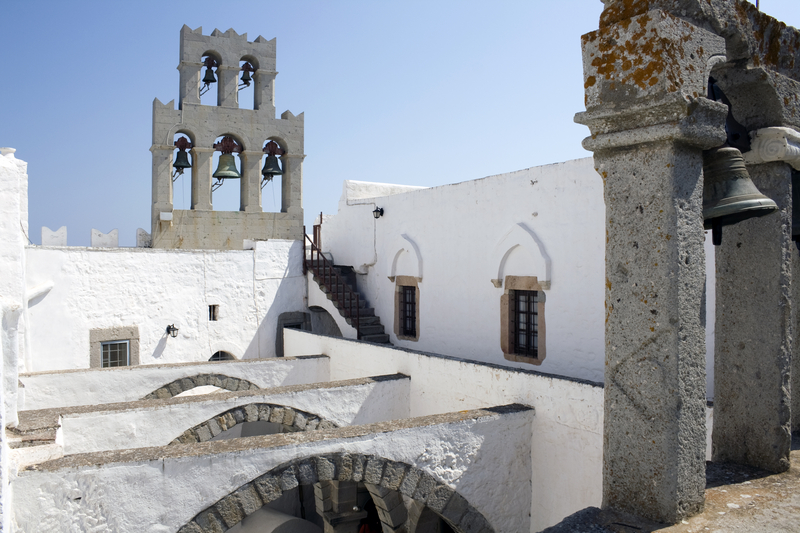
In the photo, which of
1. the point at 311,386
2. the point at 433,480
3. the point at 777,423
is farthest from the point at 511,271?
the point at 777,423

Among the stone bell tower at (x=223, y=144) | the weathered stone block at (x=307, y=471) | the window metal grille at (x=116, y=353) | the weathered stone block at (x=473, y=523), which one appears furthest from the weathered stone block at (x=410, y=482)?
the stone bell tower at (x=223, y=144)

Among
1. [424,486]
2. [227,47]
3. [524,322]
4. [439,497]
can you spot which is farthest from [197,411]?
[227,47]

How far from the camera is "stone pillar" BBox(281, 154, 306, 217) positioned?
11750mm

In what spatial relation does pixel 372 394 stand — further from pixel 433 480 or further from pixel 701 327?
pixel 701 327

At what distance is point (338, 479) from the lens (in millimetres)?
4500

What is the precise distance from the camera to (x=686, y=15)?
214 cm

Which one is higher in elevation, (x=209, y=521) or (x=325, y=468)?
(x=325, y=468)

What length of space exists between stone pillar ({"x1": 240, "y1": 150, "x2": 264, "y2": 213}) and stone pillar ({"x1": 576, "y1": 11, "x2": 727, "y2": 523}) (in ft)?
32.4

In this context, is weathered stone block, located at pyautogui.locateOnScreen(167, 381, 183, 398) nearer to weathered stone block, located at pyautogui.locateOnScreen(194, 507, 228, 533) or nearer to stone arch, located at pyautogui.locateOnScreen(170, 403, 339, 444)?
stone arch, located at pyautogui.locateOnScreen(170, 403, 339, 444)

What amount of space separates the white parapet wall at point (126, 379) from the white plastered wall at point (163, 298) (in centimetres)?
190

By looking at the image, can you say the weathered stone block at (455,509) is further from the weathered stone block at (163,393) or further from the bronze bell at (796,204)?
the weathered stone block at (163,393)

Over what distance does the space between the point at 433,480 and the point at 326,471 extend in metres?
1.01

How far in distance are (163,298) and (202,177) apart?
2.41 meters

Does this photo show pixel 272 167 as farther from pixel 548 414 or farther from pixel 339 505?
pixel 548 414
